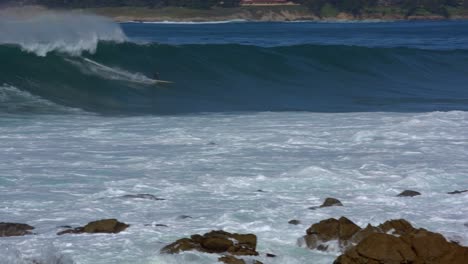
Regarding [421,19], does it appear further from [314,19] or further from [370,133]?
[370,133]

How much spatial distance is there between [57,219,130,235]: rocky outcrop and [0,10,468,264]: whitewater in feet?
0.54

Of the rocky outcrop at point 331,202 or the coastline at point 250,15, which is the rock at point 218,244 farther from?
the coastline at point 250,15

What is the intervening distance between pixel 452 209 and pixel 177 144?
23.4ft

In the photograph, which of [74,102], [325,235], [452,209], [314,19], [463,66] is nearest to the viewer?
[325,235]

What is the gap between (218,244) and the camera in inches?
452

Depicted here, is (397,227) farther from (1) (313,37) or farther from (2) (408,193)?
(1) (313,37)

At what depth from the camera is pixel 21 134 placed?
20.7 metres

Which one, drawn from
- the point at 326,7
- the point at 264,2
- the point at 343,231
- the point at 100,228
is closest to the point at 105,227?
the point at 100,228

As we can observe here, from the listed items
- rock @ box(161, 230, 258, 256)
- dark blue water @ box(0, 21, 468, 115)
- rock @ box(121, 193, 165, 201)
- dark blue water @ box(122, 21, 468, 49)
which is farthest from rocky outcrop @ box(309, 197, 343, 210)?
dark blue water @ box(122, 21, 468, 49)

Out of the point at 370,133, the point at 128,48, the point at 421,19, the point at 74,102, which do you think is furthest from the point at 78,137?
the point at 421,19

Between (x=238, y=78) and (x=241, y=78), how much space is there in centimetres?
13

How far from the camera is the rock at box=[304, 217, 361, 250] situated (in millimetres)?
11781

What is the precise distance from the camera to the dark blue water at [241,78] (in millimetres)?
29828

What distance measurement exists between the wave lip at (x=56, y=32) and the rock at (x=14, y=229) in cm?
2478
